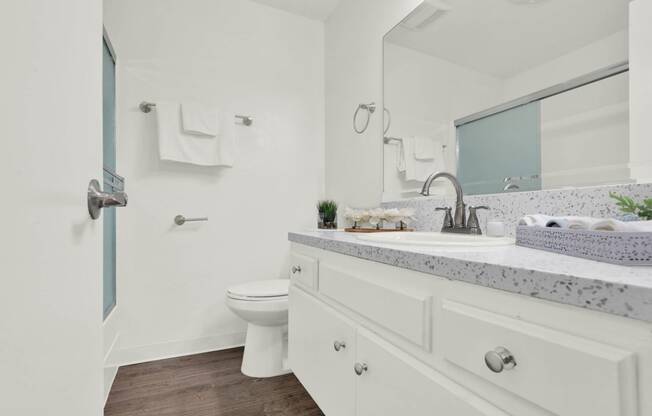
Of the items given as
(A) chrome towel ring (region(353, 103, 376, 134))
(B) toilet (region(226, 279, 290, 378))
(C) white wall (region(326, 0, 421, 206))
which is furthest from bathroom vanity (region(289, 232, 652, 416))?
(A) chrome towel ring (region(353, 103, 376, 134))

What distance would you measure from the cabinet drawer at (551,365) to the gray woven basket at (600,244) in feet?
0.54

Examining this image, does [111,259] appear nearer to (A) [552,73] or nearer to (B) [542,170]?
(B) [542,170]

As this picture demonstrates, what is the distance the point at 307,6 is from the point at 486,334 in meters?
2.42

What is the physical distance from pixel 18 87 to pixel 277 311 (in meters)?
1.53

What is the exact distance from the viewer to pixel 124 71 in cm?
192

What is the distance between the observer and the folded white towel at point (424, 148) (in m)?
1.55

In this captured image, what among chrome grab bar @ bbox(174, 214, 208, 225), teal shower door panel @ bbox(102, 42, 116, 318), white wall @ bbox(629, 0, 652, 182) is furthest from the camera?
chrome grab bar @ bbox(174, 214, 208, 225)

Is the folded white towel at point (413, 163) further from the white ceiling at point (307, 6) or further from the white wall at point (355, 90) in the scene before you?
the white ceiling at point (307, 6)

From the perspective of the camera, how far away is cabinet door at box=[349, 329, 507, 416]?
1.89 ft

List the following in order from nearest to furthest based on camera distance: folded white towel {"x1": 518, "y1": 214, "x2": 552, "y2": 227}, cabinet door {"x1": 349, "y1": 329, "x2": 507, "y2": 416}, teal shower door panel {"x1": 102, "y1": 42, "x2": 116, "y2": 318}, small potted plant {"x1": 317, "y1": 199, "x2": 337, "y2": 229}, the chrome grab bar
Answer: cabinet door {"x1": 349, "y1": 329, "x2": 507, "y2": 416}
folded white towel {"x1": 518, "y1": 214, "x2": 552, "y2": 227}
teal shower door panel {"x1": 102, "y1": 42, "x2": 116, "y2": 318}
the chrome grab bar
small potted plant {"x1": 317, "y1": 199, "x2": 337, "y2": 229}

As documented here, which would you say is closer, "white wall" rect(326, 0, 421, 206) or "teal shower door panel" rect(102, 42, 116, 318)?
"teal shower door panel" rect(102, 42, 116, 318)

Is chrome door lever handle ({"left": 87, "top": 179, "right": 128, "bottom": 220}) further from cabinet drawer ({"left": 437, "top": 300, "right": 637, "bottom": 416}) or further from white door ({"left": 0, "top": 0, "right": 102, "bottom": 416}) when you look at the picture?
cabinet drawer ({"left": 437, "top": 300, "right": 637, "bottom": 416})

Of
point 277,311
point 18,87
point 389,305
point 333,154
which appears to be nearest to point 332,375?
point 389,305

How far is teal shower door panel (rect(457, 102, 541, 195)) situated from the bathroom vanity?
0.56m
